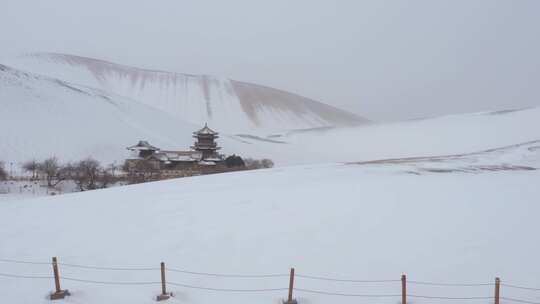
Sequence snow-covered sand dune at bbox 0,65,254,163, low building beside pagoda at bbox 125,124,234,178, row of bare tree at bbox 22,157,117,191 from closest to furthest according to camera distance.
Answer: row of bare tree at bbox 22,157,117,191 → low building beside pagoda at bbox 125,124,234,178 → snow-covered sand dune at bbox 0,65,254,163

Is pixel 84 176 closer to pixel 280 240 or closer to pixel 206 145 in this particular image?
pixel 206 145

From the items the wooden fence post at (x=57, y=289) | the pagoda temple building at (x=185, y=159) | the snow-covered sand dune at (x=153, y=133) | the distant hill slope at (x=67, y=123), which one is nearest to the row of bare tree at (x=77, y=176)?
the pagoda temple building at (x=185, y=159)

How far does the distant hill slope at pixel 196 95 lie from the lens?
8976 cm

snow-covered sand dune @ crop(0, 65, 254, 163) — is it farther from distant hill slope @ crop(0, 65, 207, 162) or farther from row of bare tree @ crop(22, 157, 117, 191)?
row of bare tree @ crop(22, 157, 117, 191)

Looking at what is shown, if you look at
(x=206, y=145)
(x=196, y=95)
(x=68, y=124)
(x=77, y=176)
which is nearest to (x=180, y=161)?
(x=206, y=145)

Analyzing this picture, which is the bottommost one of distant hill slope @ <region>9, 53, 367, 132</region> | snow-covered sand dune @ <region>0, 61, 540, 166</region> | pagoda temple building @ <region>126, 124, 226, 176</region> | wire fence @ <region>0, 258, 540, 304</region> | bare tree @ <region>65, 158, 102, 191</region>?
wire fence @ <region>0, 258, 540, 304</region>

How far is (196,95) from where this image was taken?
103 m

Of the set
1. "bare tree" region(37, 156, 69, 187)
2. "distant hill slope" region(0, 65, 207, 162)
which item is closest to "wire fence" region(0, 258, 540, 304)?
"bare tree" region(37, 156, 69, 187)

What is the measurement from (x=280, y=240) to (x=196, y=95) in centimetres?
9953

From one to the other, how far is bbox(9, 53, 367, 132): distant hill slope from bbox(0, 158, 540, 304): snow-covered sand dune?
238ft

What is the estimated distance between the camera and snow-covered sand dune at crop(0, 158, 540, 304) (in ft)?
19.5

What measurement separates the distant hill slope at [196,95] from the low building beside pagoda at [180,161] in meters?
47.3

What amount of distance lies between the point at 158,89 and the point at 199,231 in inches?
4045

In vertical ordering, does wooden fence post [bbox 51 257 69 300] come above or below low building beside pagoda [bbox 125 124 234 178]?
below
